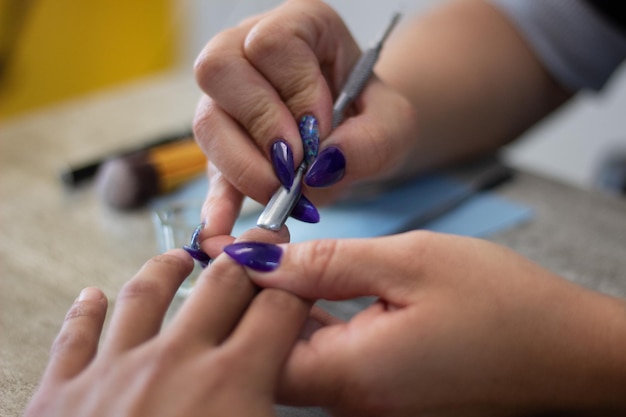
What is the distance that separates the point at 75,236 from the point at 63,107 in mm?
379

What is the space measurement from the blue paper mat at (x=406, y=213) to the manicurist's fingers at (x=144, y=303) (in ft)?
0.64

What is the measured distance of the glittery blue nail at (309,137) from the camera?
0.49m

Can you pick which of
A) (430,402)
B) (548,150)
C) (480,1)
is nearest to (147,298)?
(430,402)

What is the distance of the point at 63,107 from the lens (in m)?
0.96

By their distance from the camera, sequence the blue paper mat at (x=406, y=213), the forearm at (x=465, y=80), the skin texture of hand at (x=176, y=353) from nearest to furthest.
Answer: the skin texture of hand at (x=176, y=353) → the blue paper mat at (x=406, y=213) → the forearm at (x=465, y=80)

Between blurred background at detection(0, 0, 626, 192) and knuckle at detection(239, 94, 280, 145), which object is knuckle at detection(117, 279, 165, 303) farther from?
blurred background at detection(0, 0, 626, 192)

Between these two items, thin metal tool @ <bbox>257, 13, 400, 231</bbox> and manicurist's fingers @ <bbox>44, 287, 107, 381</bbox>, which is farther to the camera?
thin metal tool @ <bbox>257, 13, 400, 231</bbox>

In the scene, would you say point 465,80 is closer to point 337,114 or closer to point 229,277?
point 337,114

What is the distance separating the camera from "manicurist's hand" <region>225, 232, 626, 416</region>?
34 cm

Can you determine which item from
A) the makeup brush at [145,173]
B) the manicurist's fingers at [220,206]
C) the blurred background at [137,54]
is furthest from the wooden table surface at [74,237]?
the blurred background at [137,54]

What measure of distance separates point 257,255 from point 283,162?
4.4 inches

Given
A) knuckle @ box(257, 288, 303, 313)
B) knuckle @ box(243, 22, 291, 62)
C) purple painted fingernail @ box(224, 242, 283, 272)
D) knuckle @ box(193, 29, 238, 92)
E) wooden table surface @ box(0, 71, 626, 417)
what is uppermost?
knuckle @ box(243, 22, 291, 62)

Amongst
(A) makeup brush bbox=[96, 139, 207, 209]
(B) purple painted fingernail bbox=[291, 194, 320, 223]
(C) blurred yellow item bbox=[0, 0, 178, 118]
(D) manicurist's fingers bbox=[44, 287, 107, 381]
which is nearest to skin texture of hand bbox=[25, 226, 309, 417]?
(D) manicurist's fingers bbox=[44, 287, 107, 381]

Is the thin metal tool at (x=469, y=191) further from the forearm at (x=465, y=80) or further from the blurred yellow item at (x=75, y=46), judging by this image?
the blurred yellow item at (x=75, y=46)
